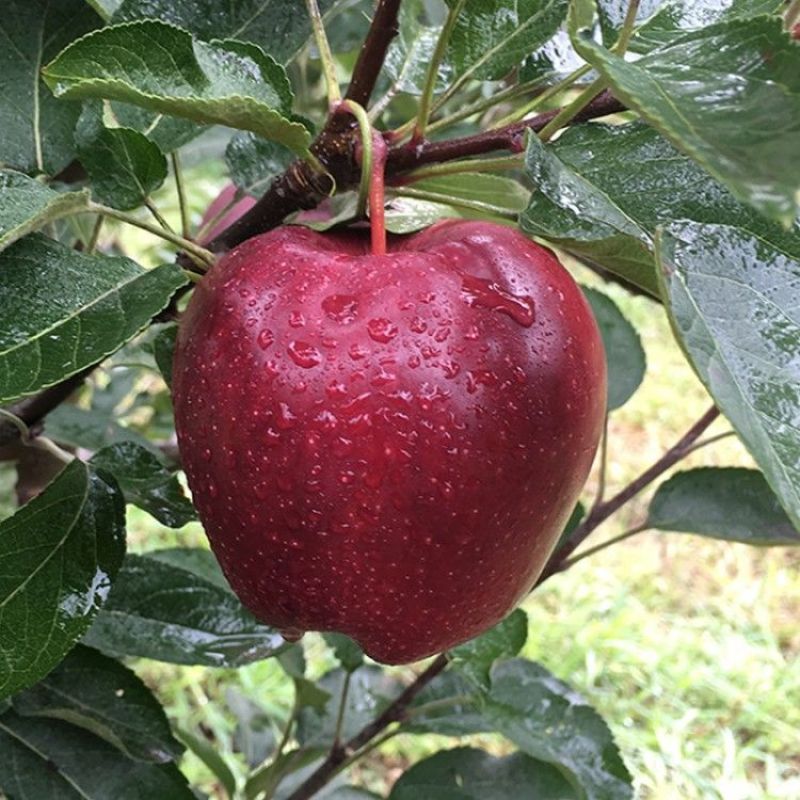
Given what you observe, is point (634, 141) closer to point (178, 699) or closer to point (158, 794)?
point (158, 794)

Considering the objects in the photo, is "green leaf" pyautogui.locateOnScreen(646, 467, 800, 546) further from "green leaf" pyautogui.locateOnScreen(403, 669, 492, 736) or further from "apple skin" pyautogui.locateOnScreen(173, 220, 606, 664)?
"apple skin" pyautogui.locateOnScreen(173, 220, 606, 664)

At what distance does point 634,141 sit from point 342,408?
6.7 inches

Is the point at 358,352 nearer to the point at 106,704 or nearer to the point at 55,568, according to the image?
the point at 55,568

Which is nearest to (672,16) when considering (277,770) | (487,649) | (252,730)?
(487,649)

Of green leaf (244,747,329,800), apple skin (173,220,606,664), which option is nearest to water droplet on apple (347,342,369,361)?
apple skin (173,220,606,664)

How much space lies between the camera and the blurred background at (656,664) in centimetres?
187

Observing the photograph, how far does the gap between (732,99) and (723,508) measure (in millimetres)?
524

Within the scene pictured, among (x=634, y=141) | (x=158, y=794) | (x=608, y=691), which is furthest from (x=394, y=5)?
(x=608, y=691)

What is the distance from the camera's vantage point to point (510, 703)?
0.79 m

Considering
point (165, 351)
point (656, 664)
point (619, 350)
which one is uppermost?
point (165, 351)

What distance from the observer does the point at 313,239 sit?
51 cm

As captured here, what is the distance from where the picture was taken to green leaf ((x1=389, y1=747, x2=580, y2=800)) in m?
0.85

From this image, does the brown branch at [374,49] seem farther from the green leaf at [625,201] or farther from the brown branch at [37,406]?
the brown branch at [37,406]

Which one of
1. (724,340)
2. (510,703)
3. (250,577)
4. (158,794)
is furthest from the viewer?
(510,703)
